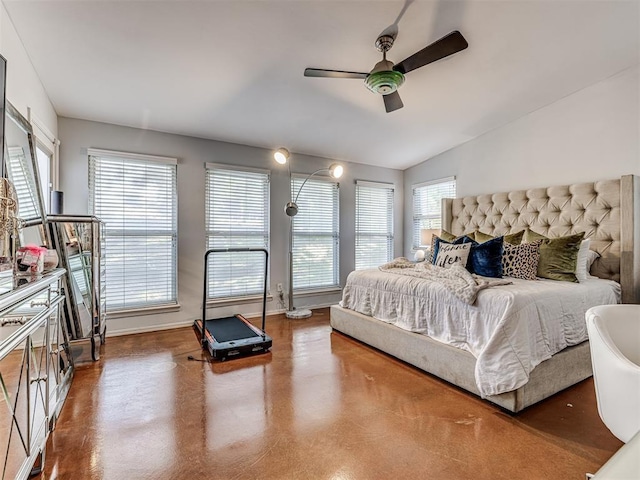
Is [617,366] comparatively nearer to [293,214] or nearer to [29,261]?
[29,261]

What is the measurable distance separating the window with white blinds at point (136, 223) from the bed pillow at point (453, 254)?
319 centimetres

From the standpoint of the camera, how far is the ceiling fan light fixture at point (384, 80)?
243cm

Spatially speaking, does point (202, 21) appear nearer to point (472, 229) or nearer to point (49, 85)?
point (49, 85)

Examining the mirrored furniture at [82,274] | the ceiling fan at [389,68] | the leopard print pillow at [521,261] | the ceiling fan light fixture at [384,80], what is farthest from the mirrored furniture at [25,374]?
the leopard print pillow at [521,261]

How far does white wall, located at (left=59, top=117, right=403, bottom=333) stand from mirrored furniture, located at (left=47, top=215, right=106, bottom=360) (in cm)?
67

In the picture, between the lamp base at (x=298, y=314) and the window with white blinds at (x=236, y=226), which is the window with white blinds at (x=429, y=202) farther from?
the window with white blinds at (x=236, y=226)

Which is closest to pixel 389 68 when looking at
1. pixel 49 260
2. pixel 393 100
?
pixel 393 100

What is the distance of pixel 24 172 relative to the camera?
2.31 m

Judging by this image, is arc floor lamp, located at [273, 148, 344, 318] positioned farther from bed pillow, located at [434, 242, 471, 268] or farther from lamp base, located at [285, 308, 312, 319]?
bed pillow, located at [434, 242, 471, 268]

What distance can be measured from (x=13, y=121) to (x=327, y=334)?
11.1ft

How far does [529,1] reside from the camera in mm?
2295

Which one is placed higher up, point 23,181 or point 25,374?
point 23,181

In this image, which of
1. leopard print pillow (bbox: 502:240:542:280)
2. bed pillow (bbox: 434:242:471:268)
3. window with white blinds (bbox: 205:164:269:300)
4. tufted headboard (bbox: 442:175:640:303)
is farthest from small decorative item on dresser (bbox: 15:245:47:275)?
tufted headboard (bbox: 442:175:640:303)

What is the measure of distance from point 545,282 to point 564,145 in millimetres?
1913
